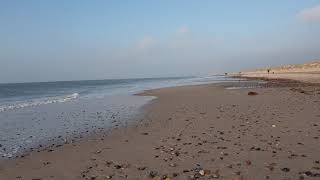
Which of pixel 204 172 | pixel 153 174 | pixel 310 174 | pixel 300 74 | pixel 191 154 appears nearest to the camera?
pixel 310 174

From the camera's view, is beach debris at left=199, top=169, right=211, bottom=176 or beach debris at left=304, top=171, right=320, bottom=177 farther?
beach debris at left=199, top=169, right=211, bottom=176

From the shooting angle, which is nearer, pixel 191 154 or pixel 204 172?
pixel 204 172

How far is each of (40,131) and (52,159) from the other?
5149 millimetres

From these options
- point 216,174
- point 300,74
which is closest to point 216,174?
point 216,174

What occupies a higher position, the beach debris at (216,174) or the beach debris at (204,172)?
the beach debris at (204,172)

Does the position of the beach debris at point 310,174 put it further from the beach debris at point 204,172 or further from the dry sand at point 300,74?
the dry sand at point 300,74

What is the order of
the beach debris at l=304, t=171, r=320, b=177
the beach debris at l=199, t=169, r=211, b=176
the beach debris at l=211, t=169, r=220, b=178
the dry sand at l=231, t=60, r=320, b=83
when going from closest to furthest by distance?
the beach debris at l=304, t=171, r=320, b=177, the beach debris at l=211, t=169, r=220, b=178, the beach debris at l=199, t=169, r=211, b=176, the dry sand at l=231, t=60, r=320, b=83

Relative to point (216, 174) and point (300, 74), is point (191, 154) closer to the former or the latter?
point (216, 174)

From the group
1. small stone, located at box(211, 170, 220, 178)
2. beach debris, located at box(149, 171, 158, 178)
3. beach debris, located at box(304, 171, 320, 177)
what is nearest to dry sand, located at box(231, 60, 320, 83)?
beach debris, located at box(304, 171, 320, 177)

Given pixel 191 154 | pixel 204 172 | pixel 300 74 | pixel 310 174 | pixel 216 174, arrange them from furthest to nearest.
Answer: pixel 300 74, pixel 191 154, pixel 204 172, pixel 216 174, pixel 310 174

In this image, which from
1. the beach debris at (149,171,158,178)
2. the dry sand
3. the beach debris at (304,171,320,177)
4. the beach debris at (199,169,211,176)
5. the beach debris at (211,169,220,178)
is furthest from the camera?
the dry sand

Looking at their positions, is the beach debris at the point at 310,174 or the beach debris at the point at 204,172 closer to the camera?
the beach debris at the point at 310,174

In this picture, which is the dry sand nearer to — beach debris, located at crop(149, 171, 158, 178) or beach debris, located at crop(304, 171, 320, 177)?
beach debris, located at crop(304, 171, 320, 177)

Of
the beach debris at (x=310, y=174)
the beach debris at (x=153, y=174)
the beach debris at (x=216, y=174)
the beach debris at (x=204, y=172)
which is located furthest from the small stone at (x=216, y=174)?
the beach debris at (x=310, y=174)
